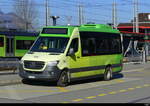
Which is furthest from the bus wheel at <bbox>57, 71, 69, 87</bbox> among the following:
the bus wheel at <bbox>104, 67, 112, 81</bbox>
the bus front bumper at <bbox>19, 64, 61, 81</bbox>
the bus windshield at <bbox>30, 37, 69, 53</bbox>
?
the bus wheel at <bbox>104, 67, 112, 81</bbox>

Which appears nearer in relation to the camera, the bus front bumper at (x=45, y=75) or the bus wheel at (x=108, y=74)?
the bus front bumper at (x=45, y=75)

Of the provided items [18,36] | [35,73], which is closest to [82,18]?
[18,36]

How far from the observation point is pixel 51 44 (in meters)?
17.3

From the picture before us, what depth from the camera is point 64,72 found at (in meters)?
16.6

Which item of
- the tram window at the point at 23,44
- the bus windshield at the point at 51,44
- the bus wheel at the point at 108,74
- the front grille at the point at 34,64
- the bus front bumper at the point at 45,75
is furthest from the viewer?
the tram window at the point at 23,44

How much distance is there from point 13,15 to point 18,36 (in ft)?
193

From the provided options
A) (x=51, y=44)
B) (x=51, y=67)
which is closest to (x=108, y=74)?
(x=51, y=44)

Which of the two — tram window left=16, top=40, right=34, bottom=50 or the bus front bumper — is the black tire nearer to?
the bus front bumper

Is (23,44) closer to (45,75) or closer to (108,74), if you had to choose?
(108,74)

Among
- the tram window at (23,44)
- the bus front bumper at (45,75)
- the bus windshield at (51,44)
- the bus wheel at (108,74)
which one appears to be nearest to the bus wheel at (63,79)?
the bus front bumper at (45,75)

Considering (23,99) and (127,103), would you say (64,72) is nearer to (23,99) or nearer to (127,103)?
(23,99)

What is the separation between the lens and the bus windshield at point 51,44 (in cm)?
1689

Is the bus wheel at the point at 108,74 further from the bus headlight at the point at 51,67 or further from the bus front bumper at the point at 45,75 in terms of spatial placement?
the bus headlight at the point at 51,67

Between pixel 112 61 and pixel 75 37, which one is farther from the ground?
pixel 75 37
